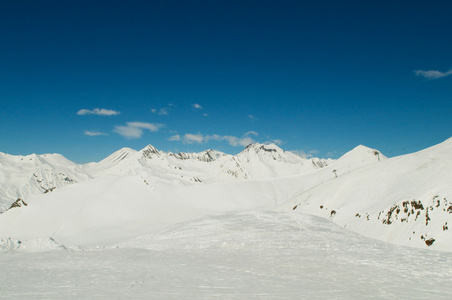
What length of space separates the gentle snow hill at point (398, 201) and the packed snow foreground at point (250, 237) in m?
0.15

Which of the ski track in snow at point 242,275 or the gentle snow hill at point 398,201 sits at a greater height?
the gentle snow hill at point 398,201

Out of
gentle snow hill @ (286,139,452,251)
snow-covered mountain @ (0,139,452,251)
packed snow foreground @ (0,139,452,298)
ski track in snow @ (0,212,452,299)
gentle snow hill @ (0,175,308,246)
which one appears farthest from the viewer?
gentle snow hill @ (0,175,308,246)

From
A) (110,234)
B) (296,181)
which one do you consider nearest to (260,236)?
(110,234)

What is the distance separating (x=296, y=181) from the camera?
11744 centimetres

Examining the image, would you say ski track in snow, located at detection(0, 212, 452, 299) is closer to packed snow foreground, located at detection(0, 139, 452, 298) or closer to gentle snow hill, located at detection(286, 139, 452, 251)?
packed snow foreground, located at detection(0, 139, 452, 298)

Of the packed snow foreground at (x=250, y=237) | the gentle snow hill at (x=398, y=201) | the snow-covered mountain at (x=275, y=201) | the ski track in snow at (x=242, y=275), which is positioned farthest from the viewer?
the snow-covered mountain at (x=275, y=201)

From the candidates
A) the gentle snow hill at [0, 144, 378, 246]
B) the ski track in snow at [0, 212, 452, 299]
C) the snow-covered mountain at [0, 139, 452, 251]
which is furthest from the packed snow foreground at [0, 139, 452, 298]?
the gentle snow hill at [0, 144, 378, 246]

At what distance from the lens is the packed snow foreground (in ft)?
38.4

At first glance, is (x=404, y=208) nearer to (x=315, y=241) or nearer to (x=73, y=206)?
(x=315, y=241)

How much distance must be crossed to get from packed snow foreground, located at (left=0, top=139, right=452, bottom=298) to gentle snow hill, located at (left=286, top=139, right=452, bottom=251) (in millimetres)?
153

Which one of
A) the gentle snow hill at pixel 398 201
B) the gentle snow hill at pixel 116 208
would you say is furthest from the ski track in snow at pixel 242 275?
the gentle snow hill at pixel 116 208

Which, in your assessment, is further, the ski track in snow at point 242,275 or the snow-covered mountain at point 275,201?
the snow-covered mountain at point 275,201

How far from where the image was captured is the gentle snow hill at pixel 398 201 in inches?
1203

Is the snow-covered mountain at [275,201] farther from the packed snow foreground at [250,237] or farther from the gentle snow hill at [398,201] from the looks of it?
the packed snow foreground at [250,237]
